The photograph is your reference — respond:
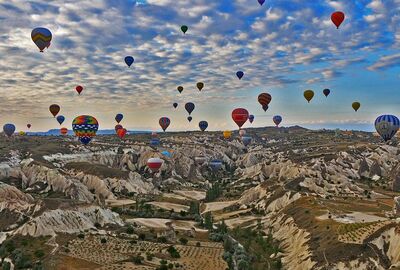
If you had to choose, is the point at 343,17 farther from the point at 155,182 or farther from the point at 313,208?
the point at 155,182

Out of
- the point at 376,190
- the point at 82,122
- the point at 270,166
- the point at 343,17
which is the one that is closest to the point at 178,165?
the point at 270,166

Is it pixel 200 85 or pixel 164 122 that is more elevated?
pixel 200 85

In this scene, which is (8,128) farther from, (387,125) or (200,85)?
(387,125)

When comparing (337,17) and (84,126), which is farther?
(84,126)

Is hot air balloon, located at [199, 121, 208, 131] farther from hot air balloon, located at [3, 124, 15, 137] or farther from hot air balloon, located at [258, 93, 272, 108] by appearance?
hot air balloon, located at [3, 124, 15, 137]

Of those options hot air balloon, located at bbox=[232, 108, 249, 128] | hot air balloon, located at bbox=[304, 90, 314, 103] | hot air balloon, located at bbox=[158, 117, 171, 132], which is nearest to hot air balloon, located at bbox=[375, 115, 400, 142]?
hot air balloon, located at bbox=[304, 90, 314, 103]

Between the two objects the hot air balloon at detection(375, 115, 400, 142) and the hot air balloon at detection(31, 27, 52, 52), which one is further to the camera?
the hot air balloon at detection(375, 115, 400, 142)

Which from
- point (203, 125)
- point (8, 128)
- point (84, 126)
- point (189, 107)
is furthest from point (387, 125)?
point (8, 128)
